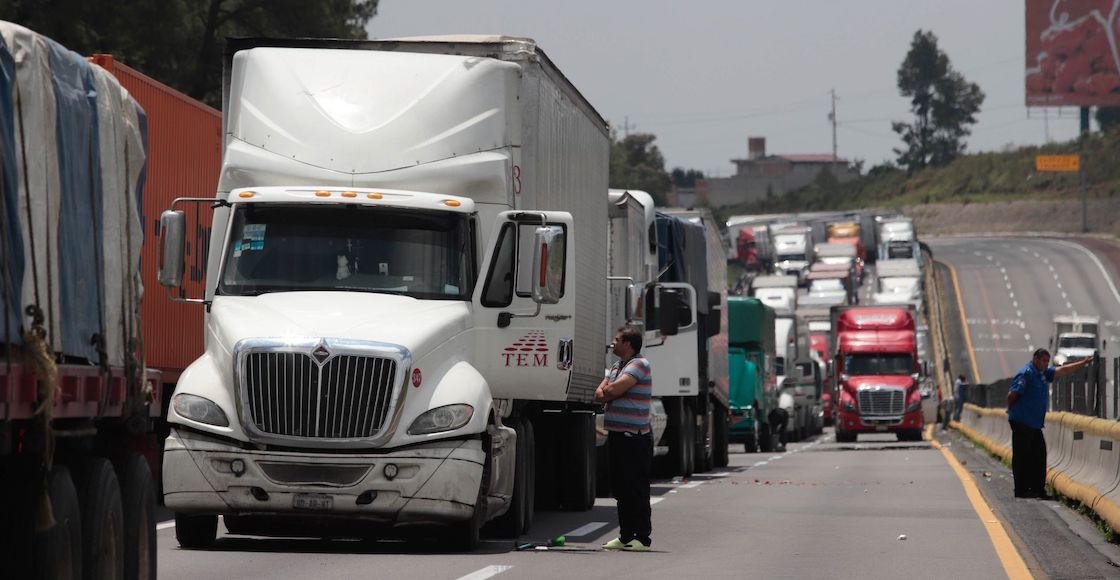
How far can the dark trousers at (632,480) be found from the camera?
15109 mm

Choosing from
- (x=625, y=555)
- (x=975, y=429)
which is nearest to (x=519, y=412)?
(x=625, y=555)

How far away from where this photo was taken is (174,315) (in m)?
20.1

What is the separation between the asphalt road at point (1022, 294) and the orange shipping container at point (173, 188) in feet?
219

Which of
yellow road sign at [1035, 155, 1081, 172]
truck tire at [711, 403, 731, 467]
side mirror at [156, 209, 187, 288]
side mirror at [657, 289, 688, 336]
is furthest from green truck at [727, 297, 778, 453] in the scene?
yellow road sign at [1035, 155, 1081, 172]

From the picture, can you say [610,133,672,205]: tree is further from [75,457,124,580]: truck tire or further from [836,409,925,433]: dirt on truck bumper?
[75,457,124,580]: truck tire

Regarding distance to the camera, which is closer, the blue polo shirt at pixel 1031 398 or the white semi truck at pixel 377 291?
the white semi truck at pixel 377 291

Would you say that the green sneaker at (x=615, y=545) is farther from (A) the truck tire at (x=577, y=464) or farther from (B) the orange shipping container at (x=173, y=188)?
(B) the orange shipping container at (x=173, y=188)

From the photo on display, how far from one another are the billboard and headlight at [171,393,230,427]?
127 meters

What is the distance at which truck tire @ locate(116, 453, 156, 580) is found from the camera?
368 inches

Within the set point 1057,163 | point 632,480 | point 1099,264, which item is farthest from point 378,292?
point 1057,163


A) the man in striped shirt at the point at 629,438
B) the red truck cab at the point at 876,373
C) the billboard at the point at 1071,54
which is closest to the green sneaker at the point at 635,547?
the man in striped shirt at the point at 629,438

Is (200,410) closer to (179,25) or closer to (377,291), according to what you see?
(377,291)

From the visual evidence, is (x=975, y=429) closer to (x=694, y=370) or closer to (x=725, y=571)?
(x=694, y=370)

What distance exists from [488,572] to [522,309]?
298 centimetres
